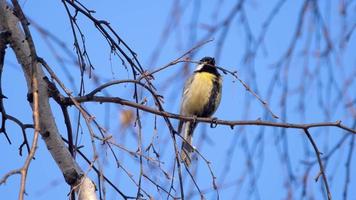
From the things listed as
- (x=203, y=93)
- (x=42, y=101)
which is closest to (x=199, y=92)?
(x=203, y=93)

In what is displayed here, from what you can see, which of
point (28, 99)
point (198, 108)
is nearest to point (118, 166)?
point (28, 99)

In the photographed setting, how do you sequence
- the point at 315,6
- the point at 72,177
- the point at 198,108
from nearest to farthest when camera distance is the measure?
the point at 72,177
the point at 315,6
the point at 198,108

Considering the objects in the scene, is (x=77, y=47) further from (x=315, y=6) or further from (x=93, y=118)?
(x=315, y=6)

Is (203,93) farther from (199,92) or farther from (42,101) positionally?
(42,101)

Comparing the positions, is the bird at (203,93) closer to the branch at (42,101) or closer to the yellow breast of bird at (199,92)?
the yellow breast of bird at (199,92)

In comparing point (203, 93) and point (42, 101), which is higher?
point (203, 93)

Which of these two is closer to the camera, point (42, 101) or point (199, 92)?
point (42, 101)

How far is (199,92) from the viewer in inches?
196

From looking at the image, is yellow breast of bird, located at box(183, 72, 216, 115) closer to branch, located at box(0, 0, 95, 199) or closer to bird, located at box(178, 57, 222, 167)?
bird, located at box(178, 57, 222, 167)

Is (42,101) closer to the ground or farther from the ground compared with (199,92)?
closer to the ground

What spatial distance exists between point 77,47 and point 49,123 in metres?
0.46

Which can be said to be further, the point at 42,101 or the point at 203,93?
the point at 203,93

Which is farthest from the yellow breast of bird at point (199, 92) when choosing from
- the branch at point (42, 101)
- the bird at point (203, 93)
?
the branch at point (42, 101)

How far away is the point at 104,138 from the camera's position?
1.99 m
